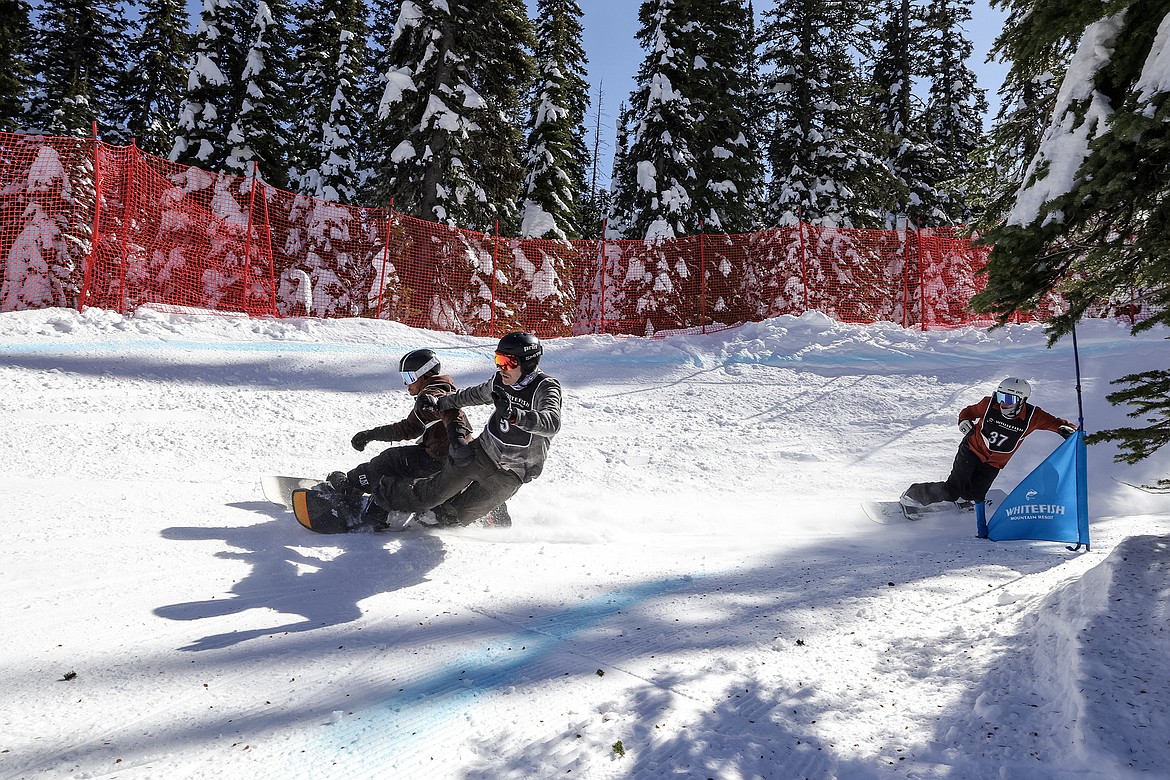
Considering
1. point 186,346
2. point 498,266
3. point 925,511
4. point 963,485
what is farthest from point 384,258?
point 963,485

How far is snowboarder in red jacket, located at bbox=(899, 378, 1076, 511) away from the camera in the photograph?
6637 millimetres

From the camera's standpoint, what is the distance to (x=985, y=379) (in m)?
11.6

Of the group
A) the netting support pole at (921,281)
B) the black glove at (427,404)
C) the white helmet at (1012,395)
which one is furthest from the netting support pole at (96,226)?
the netting support pole at (921,281)

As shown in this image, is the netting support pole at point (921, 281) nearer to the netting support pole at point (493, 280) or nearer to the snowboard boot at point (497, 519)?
the netting support pole at point (493, 280)

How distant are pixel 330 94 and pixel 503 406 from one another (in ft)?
87.8

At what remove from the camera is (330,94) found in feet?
88.1

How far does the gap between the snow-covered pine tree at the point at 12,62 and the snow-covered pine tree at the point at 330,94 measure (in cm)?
852

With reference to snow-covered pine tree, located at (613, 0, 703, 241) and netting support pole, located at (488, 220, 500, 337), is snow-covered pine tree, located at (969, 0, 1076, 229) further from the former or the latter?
snow-covered pine tree, located at (613, 0, 703, 241)

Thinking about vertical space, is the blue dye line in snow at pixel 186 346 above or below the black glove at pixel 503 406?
above

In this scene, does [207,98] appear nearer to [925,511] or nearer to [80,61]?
[80,61]

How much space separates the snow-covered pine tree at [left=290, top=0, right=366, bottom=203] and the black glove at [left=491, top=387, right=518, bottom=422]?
24187mm

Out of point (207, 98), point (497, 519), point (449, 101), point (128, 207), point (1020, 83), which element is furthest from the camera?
point (207, 98)

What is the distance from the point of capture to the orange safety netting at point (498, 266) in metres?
14.0

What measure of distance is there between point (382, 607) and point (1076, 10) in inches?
194
